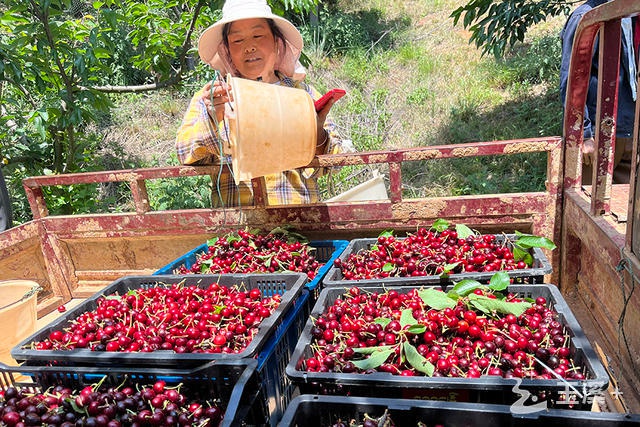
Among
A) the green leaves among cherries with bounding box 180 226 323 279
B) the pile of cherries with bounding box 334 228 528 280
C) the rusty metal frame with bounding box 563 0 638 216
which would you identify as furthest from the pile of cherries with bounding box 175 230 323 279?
the rusty metal frame with bounding box 563 0 638 216

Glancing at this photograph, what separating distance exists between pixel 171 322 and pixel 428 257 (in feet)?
3.90

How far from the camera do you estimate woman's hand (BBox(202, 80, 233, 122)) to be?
212 centimetres

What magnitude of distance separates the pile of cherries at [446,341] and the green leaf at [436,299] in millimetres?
20

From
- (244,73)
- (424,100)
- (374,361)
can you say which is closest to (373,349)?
(374,361)

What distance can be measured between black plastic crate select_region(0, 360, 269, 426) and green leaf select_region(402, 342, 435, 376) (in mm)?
500

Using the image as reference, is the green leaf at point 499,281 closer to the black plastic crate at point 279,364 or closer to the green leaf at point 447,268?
the green leaf at point 447,268

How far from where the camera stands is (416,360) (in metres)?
1.46

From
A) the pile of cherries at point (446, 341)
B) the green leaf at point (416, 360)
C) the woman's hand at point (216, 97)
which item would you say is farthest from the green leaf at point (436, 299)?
the woman's hand at point (216, 97)

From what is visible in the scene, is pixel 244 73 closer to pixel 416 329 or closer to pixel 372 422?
pixel 416 329

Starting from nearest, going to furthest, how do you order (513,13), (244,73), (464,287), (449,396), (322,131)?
Result: 1. (449,396)
2. (464,287)
3. (322,131)
4. (244,73)
5. (513,13)

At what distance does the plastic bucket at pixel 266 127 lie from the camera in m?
1.88

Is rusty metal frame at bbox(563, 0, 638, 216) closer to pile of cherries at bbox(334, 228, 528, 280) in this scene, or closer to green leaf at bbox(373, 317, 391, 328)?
pile of cherries at bbox(334, 228, 528, 280)

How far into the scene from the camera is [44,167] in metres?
5.61

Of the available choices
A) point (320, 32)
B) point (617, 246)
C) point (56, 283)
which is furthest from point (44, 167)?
point (320, 32)
